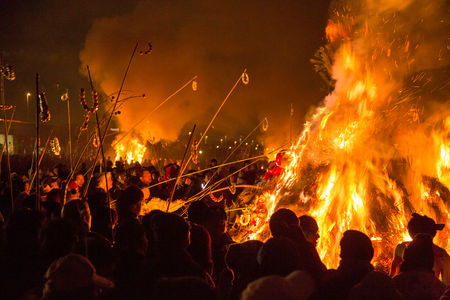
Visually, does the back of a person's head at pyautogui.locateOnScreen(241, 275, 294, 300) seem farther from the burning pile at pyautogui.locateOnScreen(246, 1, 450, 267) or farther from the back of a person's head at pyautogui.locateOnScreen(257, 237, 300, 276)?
the burning pile at pyautogui.locateOnScreen(246, 1, 450, 267)

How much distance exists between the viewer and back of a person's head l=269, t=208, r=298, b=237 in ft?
10.6

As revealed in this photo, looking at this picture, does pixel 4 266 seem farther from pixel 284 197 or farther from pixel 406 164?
pixel 406 164

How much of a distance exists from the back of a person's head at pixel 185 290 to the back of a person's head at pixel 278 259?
1.35 ft

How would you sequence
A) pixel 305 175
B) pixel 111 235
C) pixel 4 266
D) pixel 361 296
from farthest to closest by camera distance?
pixel 305 175 → pixel 111 235 → pixel 4 266 → pixel 361 296

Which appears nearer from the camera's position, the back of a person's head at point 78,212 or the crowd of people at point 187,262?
the crowd of people at point 187,262

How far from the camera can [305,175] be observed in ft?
17.8

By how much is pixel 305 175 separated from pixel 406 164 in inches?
49.4

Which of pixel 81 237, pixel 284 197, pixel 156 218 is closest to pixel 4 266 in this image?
pixel 81 237

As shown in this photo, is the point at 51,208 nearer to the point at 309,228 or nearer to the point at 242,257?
the point at 242,257

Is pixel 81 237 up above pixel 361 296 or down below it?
above

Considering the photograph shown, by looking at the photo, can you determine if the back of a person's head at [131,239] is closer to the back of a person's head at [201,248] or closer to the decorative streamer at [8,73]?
the back of a person's head at [201,248]

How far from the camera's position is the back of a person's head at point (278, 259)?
2373mm

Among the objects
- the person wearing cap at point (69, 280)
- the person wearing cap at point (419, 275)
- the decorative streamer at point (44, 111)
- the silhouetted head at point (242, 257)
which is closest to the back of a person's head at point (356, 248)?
the person wearing cap at point (419, 275)

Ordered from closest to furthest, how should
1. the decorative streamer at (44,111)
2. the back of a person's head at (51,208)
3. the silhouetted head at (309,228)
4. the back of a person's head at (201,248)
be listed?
the back of a person's head at (201,248), the silhouetted head at (309,228), the decorative streamer at (44,111), the back of a person's head at (51,208)
